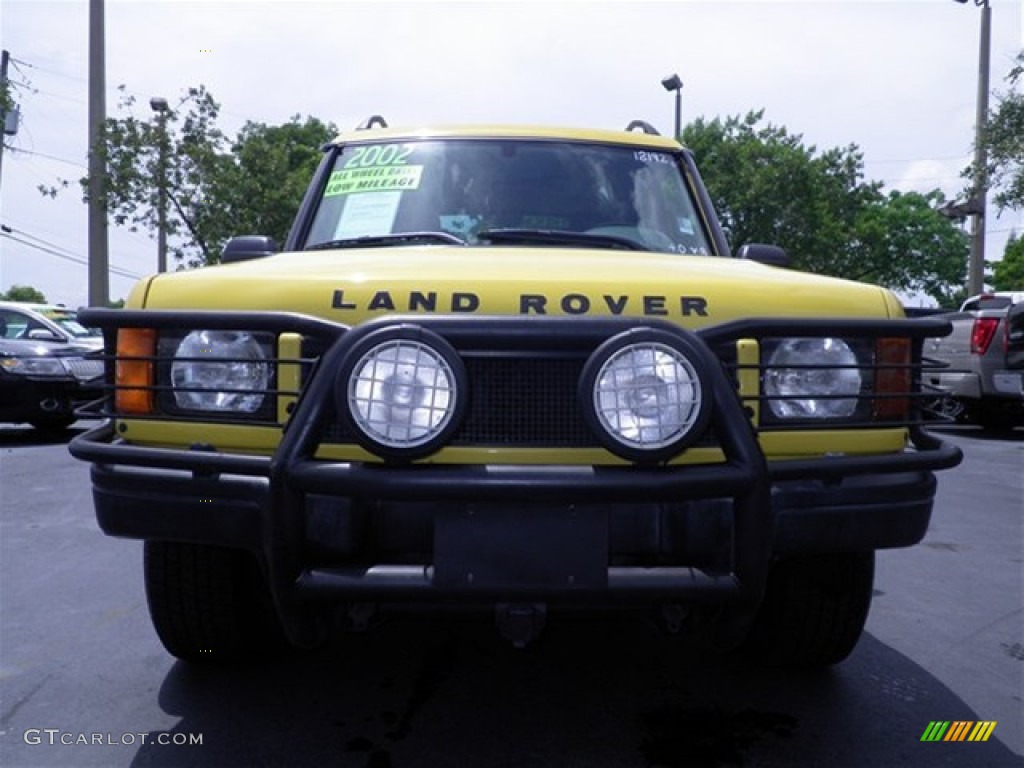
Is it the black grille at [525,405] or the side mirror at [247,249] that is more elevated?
the side mirror at [247,249]

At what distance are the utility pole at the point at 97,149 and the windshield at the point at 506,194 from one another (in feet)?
44.7

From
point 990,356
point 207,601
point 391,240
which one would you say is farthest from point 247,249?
point 990,356

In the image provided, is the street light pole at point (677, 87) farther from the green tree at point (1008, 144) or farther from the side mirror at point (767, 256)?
the side mirror at point (767, 256)

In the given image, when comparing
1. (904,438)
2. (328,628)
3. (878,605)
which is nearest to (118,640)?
(328,628)

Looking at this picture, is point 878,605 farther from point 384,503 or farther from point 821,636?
point 384,503

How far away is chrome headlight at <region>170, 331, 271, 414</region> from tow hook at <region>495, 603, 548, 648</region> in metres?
0.82

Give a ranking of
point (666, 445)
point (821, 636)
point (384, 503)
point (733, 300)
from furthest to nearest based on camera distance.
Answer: point (821, 636) → point (733, 300) → point (384, 503) → point (666, 445)

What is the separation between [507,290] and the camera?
2.53m

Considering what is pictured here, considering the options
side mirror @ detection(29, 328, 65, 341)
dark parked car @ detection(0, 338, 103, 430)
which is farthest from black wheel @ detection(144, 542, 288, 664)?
side mirror @ detection(29, 328, 65, 341)

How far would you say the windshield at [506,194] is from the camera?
367 cm

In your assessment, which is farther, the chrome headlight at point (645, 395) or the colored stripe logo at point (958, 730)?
the colored stripe logo at point (958, 730)

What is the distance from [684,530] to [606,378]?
0.42 m

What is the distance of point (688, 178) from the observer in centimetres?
415

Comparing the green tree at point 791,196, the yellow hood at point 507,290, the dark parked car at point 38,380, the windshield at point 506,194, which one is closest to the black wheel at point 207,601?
the yellow hood at point 507,290
